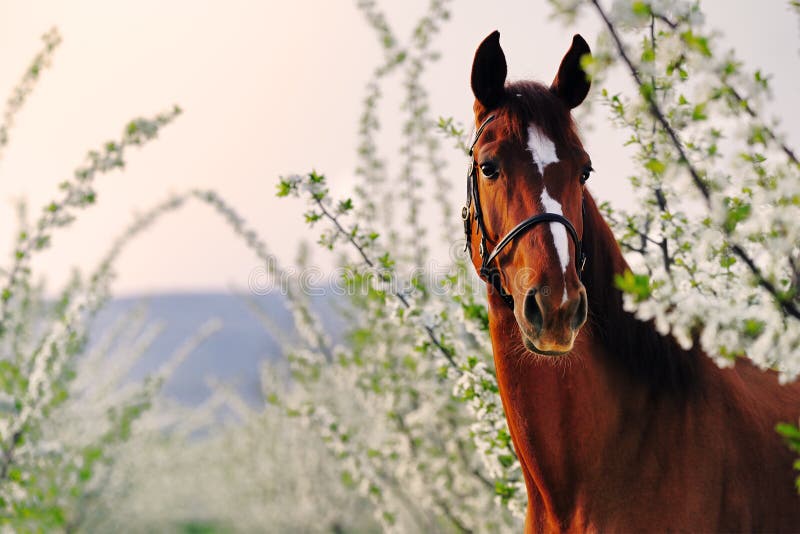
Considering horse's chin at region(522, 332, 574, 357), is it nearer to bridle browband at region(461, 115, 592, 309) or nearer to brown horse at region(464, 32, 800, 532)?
brown horse at region(464, 32, 800, 532)

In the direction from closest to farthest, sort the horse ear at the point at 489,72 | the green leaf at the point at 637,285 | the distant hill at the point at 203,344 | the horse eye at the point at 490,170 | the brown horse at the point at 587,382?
the green leaf at the point at 637,285 → the brown horse at the point at 587,382 → the horse eye at the point at 490,170 → the horse ear at the point at 489,72 → the distant hill at the point at 203,344

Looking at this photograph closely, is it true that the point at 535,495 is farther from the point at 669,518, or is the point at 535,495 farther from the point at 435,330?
the point at 435,330

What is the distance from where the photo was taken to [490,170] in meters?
2.30

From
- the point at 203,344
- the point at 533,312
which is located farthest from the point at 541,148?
the point at 203,344

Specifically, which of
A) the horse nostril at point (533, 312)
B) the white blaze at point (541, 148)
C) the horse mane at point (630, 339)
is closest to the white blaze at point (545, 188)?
the white blaze at point (541, 148)

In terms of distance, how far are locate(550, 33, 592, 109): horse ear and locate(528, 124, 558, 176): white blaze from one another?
0.99ft

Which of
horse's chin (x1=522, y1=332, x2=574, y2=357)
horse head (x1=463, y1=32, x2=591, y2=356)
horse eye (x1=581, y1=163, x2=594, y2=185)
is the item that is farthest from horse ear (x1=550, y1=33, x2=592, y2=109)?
horse's chin (x1=522, y1=332, x2=574, y2=357)

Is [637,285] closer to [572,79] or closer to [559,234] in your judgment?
[559,234]

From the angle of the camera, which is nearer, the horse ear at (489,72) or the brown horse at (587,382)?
the brown horse at (587,382)

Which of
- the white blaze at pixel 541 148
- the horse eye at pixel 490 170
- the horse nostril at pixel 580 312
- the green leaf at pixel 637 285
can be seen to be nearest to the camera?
the green leaf at pixel 637 285

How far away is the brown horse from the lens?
2029 mm

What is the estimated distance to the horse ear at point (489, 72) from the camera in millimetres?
2385

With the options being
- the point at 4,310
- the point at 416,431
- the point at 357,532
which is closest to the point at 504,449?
the point at 416,431

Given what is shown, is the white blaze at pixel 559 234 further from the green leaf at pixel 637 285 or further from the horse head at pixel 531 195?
the green leaf at pixel 637 285
